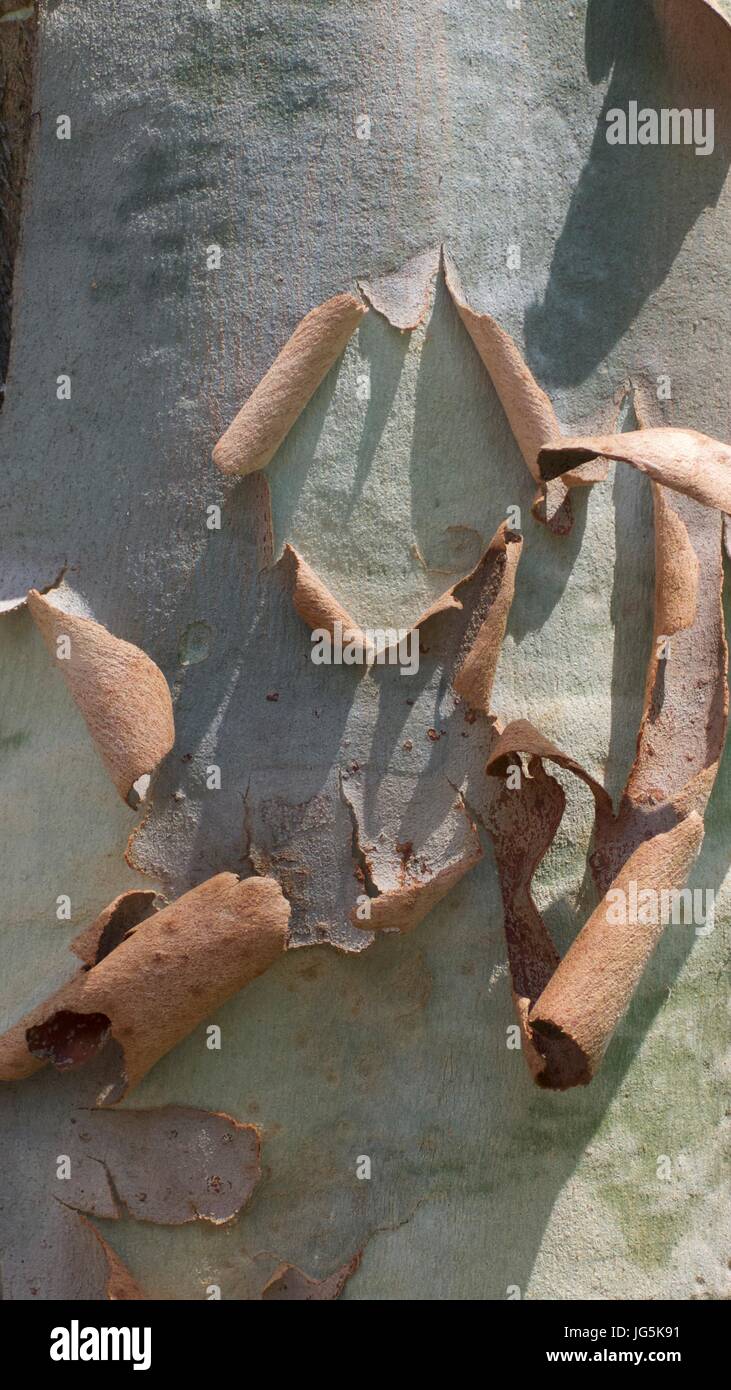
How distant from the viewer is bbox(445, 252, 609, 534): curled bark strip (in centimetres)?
126

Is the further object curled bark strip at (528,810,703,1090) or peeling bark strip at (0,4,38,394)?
peeling bark strip at (0,4,38,394)

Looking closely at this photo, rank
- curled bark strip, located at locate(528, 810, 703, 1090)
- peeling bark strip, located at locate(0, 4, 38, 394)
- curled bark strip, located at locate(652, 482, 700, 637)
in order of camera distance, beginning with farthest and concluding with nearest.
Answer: peeling bark strip, located at locate(0, 4, 38, 394) → curled bark strip, located at locate(652, 482, 700, 637) → curled bark strip, located at locate(528, 810, 703, 1090)

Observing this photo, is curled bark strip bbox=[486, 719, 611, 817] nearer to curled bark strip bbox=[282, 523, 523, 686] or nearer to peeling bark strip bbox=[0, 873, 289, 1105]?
curled bark strip bbox=[282, 523, 523, 686]

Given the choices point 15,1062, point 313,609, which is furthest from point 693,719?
point 15,1062

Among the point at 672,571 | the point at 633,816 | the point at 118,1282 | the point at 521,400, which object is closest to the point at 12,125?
the point at 521,400

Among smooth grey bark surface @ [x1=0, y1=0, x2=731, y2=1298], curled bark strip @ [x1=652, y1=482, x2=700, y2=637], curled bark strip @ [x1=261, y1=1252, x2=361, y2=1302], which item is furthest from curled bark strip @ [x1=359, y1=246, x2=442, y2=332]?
curled bark strip @ [x1=261, y1=1252, x2=361, y2=1302]

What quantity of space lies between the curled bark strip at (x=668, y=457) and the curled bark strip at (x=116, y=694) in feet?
1.47

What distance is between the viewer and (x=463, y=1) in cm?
129

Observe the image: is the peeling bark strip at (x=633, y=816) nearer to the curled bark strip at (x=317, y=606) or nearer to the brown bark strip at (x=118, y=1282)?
the curled bark strip at (x=317, y=606)

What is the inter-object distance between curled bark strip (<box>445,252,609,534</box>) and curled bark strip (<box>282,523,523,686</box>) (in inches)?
2.8

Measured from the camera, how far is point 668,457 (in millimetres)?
1186

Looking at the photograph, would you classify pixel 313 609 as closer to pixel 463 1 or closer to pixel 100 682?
pixel 100 682

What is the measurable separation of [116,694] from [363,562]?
0.28m

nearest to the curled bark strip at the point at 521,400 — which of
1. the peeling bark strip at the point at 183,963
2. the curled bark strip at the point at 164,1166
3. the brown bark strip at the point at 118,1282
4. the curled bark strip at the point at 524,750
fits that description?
the curled bark strip at the point at 524,750
